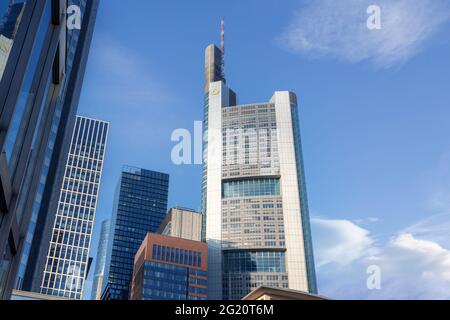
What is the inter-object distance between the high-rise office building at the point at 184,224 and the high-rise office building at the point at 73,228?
3147 cm

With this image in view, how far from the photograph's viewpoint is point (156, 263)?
142 m

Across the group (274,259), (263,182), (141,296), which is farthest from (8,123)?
(263,182)

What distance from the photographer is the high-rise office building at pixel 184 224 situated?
575 ft

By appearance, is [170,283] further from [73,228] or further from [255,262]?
[73,228]

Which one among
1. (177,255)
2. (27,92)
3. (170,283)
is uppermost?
(177,255)

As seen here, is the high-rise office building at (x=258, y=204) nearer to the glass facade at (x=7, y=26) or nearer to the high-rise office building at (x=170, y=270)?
the high-rise office building at (x=170, y=270)

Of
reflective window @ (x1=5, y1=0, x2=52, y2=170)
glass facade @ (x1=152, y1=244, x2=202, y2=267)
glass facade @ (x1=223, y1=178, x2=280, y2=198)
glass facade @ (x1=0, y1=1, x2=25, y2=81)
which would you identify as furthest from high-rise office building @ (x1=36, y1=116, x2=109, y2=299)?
glass facade @ (x1=0, y1=1, x2=25, y2=81)

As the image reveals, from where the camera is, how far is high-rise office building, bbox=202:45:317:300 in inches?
6535

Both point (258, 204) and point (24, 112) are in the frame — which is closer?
point (24, 112)

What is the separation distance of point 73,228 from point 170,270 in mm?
50770

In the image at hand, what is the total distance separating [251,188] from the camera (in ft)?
603

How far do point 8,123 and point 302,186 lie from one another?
180 metres

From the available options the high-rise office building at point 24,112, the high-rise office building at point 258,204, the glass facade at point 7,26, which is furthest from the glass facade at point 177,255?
the glass facade at point 7,26

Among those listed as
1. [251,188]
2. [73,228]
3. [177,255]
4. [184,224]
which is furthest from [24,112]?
[251,188]
